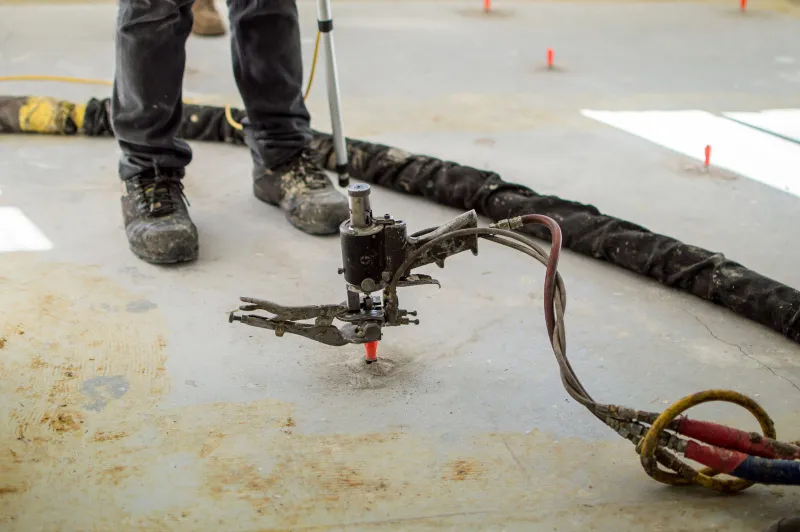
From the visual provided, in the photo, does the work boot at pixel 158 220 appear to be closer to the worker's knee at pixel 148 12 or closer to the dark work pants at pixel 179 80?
the dark work pants at pixel 179 80

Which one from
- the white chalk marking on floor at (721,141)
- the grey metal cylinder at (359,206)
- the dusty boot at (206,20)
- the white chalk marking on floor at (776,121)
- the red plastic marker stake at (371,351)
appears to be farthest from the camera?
the dusty boot at (206,20)

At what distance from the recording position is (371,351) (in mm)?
1676

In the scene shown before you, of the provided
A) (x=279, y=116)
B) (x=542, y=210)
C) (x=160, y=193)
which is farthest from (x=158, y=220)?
(x=542, y=210)

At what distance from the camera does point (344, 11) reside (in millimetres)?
4438

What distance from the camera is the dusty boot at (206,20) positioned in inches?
156

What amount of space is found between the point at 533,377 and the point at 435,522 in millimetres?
450

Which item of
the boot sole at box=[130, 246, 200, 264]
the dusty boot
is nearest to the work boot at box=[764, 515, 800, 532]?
the boot sole at box=[130, 246, 200, 264]

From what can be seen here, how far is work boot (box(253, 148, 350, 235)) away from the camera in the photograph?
7.32 ft

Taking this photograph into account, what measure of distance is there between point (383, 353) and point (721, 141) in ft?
5.30

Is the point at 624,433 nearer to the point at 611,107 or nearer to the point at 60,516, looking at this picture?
the point at 60,516

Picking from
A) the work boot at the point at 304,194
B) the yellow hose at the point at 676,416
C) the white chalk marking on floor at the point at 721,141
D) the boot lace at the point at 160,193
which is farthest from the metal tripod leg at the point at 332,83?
the yellow hose at the point at 676,416

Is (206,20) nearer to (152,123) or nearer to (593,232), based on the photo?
(152,123)

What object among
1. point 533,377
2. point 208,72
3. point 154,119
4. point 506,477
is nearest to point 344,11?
point 208,72

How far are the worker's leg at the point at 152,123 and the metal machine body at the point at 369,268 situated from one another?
0.62 m
